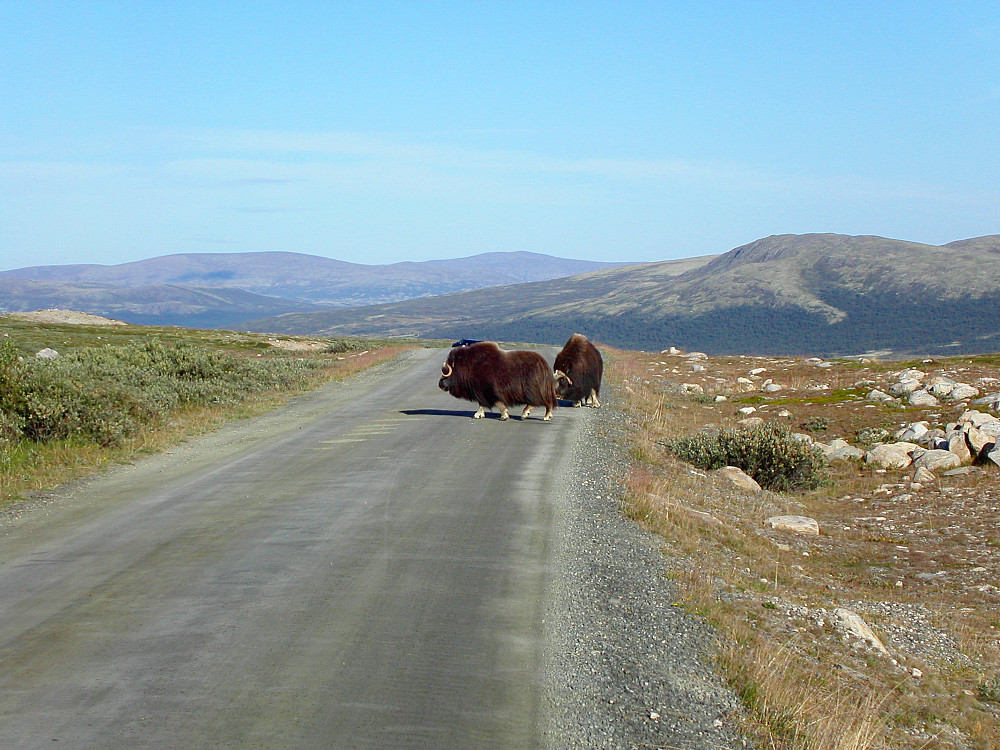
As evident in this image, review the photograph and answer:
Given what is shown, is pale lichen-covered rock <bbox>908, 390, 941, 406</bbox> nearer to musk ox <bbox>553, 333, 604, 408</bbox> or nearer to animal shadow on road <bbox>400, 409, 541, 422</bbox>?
musk ox <bbox>553, 333, 604, 408</bbox>

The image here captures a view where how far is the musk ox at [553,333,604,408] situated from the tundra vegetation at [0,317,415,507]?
7.62 m

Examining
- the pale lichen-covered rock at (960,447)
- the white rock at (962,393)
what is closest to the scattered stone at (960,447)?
the pale lichen-covered rock at (960,447)

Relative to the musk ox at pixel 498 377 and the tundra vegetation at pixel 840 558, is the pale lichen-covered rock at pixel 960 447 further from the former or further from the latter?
the musk ox at pixel 498 377

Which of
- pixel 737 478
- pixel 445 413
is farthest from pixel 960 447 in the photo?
pixel 445 413

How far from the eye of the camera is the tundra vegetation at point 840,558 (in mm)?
6109

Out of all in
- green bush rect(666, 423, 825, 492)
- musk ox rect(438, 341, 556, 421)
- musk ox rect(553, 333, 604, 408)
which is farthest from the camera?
musk ox rect(553, 333, 604, 408)

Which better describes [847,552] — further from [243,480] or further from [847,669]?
[243,480]

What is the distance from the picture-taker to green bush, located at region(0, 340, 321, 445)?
46.3ft

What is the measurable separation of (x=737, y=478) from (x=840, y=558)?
430 centimetres

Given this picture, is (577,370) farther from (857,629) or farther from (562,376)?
(857,629)

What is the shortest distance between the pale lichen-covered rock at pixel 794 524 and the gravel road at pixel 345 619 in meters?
3.06

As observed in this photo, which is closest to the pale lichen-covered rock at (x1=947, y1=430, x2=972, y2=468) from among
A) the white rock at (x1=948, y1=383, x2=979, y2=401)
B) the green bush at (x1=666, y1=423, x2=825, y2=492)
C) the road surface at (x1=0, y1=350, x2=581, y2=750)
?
the green bush at (x1=666, y1=423, x2=825, y2=492)

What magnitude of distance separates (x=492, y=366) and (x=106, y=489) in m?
8.51

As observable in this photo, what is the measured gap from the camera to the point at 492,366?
17.9 m
